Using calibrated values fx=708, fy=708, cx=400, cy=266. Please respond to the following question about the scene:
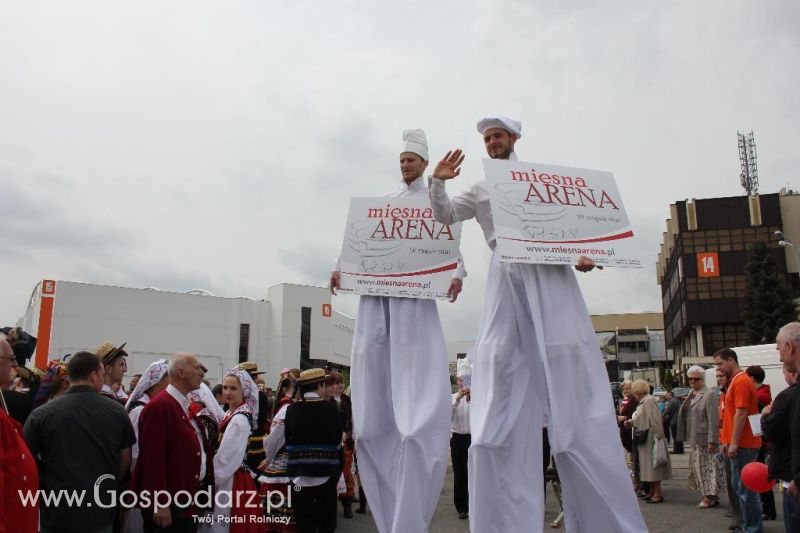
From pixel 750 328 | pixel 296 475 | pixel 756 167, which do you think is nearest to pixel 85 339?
pixel 750 328

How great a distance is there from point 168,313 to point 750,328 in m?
46.6

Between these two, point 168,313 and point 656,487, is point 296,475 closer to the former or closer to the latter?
point 656,487

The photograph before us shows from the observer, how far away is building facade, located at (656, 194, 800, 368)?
5991cm

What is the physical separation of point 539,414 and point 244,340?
63.4 meters

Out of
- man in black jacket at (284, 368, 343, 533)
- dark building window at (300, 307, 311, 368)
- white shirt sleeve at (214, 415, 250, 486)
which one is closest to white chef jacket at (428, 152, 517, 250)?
white shirt sleeve at (214, 415, 250, 486)

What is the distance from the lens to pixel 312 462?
22.2ft

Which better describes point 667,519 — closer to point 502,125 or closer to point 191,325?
point 502,125

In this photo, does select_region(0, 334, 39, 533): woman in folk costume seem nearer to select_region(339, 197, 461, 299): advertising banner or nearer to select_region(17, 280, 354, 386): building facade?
select_region(339, 197, 461, 299): advertising banner

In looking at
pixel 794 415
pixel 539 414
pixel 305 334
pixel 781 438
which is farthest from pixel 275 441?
pixel 305 334

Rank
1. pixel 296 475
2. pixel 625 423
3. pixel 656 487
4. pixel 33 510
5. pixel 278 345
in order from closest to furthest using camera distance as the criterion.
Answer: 1. pixel 33 510
2. pixel 296 475
3. pixel 656 487
4. pixel 625 423
5. pixel 278 345

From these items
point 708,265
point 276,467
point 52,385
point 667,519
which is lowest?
point 667,519

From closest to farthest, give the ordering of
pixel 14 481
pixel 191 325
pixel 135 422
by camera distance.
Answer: pixel 14 481 < pixel 135 422 < pixel 191 325

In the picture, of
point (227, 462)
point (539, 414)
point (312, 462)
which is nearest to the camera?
point (539, 414)

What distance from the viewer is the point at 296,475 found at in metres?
6.77
